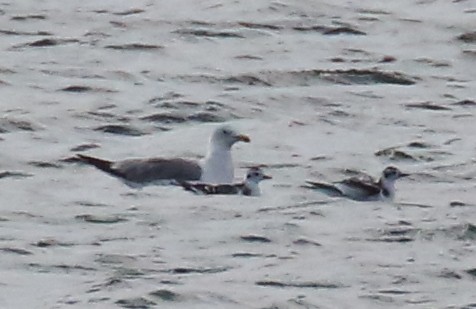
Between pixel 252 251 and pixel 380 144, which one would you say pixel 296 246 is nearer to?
pixel 252 251

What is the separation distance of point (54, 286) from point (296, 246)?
2.04 m

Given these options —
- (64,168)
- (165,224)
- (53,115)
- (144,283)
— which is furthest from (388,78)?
(144,283)

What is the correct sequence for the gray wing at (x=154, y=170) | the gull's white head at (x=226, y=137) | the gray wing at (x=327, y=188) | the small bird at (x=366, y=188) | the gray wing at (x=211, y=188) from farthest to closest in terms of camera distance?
the gull's white head at (x=226, y=137) < the gray wing at (x=154, y=170) < the gray wing at (x=211, y=188) < the gray wing at (x=327, y=188) < the small bird at (x=366, y=188)

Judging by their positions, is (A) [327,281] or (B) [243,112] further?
(B) [243,112]

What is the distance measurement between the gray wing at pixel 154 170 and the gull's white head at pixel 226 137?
1.38 feet

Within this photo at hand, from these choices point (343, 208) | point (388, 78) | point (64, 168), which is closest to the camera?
point (343, 208)

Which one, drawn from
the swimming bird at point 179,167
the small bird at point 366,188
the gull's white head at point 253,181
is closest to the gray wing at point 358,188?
the small bird at point 366,188

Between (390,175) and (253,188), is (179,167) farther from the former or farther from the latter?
(390,175)

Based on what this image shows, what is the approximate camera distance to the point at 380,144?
61.5 feet

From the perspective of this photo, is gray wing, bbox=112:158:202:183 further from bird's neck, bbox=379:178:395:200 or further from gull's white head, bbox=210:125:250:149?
bird's neck, bbox=379:178:395:200

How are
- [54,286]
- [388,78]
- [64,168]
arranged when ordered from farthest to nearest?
[388,78] → [64,168] → [54,286]

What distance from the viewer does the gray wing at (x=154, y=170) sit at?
17.1 m

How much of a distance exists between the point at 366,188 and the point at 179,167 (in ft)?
5.20

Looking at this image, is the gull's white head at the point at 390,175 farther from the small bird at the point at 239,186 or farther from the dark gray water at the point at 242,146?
the small bird at the point at 239,186
